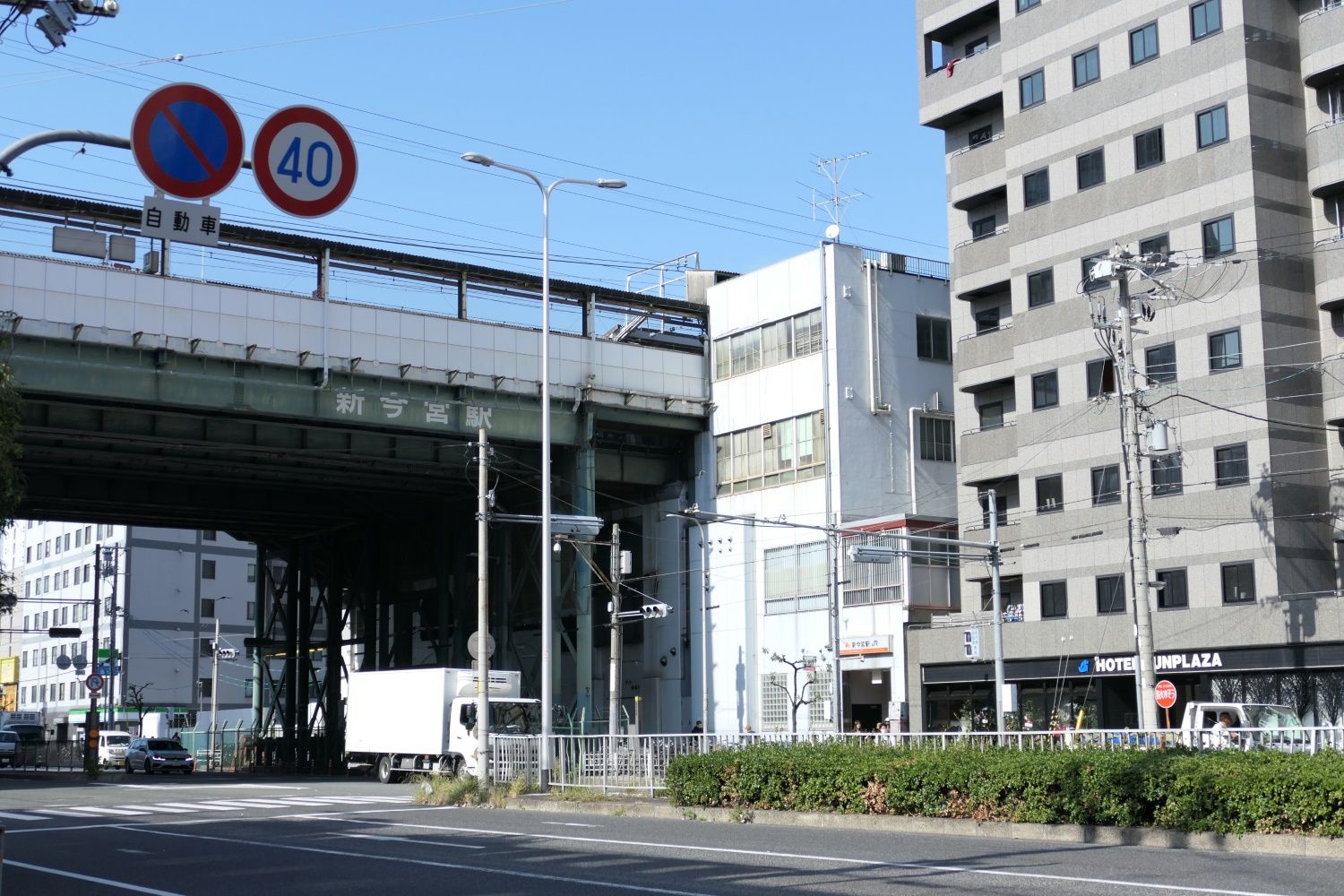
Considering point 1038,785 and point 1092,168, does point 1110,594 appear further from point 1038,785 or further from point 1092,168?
point 1038,785

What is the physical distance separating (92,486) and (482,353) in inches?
650

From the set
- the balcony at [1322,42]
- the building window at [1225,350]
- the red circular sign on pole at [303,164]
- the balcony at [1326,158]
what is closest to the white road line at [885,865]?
the red circular sign on pole at [303,164]

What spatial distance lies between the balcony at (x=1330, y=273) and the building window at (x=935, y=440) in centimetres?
1600

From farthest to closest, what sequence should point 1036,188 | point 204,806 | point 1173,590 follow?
point 1036,188, point 1173,590, point 204,806

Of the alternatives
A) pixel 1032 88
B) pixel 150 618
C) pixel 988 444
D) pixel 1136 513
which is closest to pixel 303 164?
pixel 1136 513

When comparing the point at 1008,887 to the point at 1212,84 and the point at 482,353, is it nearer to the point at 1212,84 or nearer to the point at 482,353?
the point at 1212,84

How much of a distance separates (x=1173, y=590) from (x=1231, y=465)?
3995mm

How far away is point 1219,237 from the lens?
135ft

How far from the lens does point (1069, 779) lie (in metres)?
18.5

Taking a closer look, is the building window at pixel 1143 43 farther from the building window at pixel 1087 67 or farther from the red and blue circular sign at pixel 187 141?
the red and blue circular sign at pixel 187 141

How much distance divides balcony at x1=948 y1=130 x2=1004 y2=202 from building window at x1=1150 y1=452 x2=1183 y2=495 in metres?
12.0

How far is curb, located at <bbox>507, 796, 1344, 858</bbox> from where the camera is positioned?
16219mm

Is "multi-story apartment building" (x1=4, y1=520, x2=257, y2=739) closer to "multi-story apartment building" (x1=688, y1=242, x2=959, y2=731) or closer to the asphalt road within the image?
"multi-story apartment building" (x1=688, y1=242, x2=959, y2=731)

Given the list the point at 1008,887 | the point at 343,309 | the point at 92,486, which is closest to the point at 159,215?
the point at 1008,887
